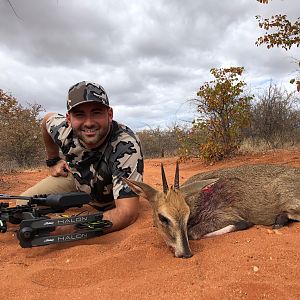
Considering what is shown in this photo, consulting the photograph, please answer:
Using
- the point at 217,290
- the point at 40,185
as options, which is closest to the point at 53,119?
the point at 40,185

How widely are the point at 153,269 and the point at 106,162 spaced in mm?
2000

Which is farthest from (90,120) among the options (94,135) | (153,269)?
(153,269)

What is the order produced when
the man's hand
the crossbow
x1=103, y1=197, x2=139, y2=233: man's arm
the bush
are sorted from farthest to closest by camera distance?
the bush
the man's hand
x1=103, y1=197, x2=139, y2=233: man's arm
the crossbow

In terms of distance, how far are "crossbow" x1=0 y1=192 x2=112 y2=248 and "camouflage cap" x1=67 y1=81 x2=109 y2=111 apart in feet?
3.83

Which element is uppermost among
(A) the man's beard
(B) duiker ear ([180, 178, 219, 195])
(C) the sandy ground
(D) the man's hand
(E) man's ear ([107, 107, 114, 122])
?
(E) man's ear ([107, 107, 114, 122])

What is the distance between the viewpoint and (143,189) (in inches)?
169

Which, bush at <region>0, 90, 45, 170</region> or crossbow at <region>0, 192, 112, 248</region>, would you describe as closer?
crossbow at <region>0, 192, 112, 248</region>

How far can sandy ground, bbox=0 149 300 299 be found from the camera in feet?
8.97

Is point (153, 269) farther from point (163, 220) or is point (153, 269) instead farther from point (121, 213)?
point (121, 213)

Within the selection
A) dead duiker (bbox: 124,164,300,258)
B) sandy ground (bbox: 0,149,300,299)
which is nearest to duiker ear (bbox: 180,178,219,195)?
dead duiker (bbox: 124,164,300,258)

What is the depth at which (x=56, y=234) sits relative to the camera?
4.00 m

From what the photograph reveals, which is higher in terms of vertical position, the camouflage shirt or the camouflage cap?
the camouflage cap

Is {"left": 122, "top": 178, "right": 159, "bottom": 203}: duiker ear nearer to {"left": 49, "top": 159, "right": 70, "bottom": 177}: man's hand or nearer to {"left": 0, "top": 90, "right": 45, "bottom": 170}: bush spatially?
{"left": 49, "top": 159, "right": 70, "bottom": 177}: man's hand

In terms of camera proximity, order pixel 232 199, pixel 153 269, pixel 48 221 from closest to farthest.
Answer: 1. pixel 153 269
2. pixel 48 221
3. pixel 232 199
